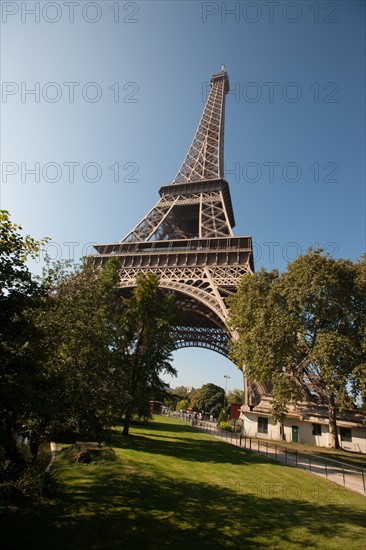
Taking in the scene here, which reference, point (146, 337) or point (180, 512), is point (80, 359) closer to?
point (180, 512)

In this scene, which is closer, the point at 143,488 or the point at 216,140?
the point at 143,488

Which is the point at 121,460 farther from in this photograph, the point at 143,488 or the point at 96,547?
the point at 96,547

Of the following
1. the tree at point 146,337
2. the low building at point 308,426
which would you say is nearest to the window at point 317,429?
the low building at point 308,426

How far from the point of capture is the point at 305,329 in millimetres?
27281

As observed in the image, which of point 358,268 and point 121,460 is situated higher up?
point 358,268

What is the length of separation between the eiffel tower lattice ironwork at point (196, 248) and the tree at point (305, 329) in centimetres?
659

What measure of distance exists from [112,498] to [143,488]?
154 centimetres

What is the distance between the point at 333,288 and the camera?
26609mm

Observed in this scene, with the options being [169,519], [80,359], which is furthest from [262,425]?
[169,519]

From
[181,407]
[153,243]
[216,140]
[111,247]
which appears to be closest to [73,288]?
[153,243]

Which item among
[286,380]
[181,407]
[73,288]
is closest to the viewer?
[73,288]

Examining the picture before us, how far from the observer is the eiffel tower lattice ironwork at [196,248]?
128 ft

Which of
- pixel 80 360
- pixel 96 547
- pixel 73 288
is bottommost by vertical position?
pixel 96 547

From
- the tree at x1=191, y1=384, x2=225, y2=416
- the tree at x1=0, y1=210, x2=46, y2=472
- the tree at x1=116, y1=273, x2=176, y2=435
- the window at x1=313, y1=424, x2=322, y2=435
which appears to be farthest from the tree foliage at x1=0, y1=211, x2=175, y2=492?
the tree at x1=191, y1=384, x2=225, y2=416
